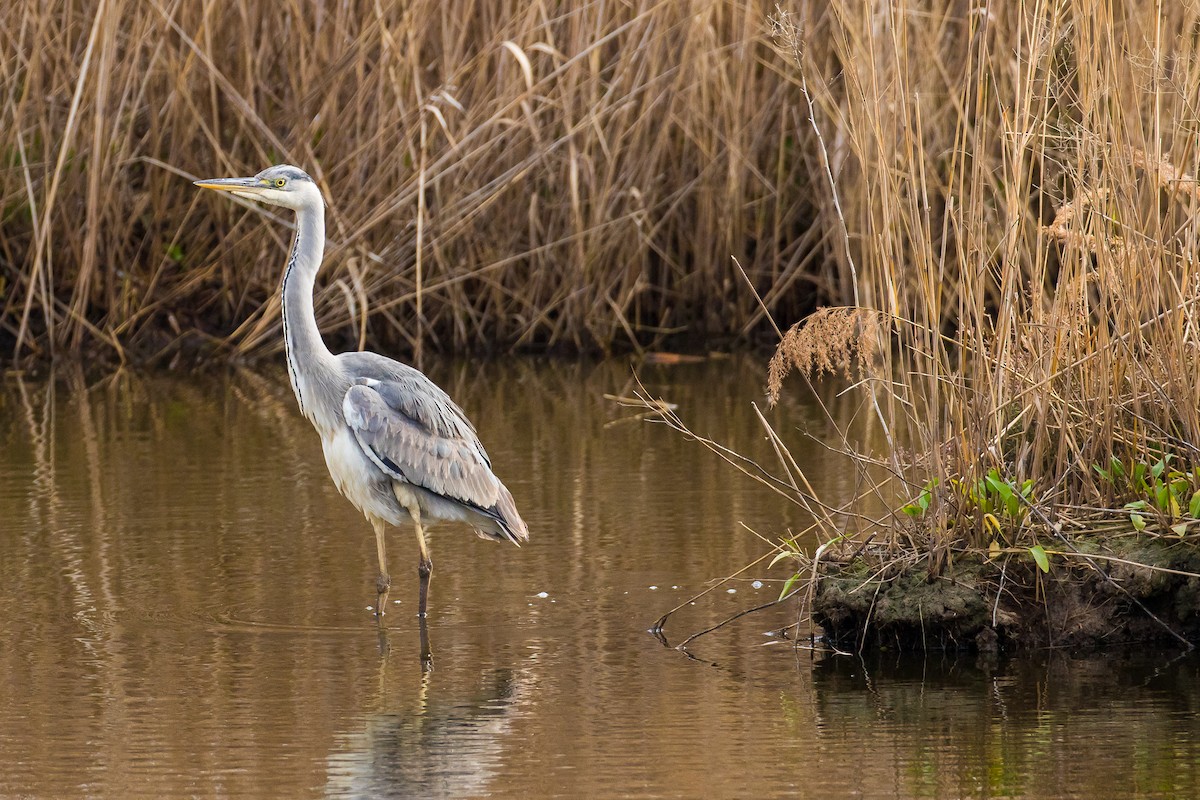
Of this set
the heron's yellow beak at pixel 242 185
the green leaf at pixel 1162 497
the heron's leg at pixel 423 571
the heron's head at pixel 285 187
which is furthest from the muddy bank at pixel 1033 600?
the heron's yellow beak at pixel 242 185

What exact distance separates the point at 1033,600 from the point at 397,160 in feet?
21.6

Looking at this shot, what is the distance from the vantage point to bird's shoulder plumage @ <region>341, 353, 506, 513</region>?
618cm

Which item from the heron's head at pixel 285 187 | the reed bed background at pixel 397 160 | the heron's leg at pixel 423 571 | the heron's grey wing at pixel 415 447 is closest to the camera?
the heron's leg at pixel 423 571

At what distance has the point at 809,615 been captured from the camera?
213 inches

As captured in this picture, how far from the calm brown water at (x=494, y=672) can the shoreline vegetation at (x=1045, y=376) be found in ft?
0.66

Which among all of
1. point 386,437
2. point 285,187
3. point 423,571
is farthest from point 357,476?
point 285,187

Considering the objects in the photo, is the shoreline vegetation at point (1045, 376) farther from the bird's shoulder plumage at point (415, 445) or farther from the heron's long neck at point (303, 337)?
the heron's long neck at point (303, 337)

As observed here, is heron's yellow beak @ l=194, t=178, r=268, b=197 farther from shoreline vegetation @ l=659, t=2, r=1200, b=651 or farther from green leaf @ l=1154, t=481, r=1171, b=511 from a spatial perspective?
green leaf @ l=1154, t=481, r=1171, b=511

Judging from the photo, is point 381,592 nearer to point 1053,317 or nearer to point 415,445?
point 415,445

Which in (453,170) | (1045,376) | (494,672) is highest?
(453,170)

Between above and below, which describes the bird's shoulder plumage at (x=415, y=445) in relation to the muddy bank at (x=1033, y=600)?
above

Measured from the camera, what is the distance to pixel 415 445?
6.19 metres

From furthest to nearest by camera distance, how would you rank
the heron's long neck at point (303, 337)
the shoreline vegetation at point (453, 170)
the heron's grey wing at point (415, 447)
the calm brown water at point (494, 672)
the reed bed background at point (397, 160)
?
the reed bed background at point (397, 160) < the shoreline vegetation at point (453, 170) < the heron's long neck at point (303, 337) < the heron's grey wing at point (415, 447) < the calm brown water at point (494, 672)

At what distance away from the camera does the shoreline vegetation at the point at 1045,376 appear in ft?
16.4
